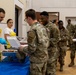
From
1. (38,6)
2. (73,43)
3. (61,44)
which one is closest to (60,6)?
(38,6)

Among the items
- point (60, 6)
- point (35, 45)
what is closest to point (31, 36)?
point (35, 45)

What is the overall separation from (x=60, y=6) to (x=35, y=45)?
27.4ft

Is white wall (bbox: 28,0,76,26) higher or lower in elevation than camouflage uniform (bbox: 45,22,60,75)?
higher

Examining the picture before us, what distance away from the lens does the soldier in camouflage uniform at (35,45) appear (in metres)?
2.52

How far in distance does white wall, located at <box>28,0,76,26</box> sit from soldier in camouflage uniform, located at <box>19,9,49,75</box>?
811 cm

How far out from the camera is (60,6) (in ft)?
34.8

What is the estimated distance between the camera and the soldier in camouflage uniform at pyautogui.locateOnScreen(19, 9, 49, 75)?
2.52 m

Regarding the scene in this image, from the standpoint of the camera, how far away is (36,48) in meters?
2.59

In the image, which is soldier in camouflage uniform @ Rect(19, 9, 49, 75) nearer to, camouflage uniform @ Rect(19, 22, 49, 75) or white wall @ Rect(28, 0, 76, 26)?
camouflage uniform @ Rect(19, 22, 49, 75)

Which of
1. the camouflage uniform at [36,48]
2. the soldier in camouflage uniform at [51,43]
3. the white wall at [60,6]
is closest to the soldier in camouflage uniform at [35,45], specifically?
the camouflage uniform at [36,48]

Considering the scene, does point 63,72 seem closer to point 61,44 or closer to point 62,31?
point 61,44

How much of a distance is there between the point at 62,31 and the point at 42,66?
291 cm

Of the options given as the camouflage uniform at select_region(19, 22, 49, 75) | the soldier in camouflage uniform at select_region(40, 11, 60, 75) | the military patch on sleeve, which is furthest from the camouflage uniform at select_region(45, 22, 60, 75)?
the military patch on sleeve

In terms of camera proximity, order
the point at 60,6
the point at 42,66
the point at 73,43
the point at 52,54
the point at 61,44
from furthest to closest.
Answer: the point at 60,6 → the point at 73,43 → the point at 61,44 → the point at 52,54 → the point at 42,66
